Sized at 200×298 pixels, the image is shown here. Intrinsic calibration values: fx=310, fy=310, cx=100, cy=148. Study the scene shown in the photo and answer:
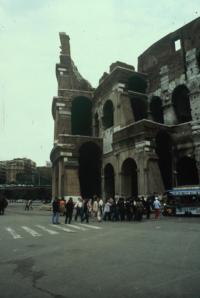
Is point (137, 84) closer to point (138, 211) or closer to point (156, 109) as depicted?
point (156, 109)

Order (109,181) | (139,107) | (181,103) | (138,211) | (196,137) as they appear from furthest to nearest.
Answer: (109,181)
(139,107)
(181,103)
(196,137)
(138,211)

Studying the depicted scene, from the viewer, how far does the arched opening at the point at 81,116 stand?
1395 inches

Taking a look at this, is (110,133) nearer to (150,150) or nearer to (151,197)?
(150,150)

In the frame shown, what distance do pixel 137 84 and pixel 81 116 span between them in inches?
325

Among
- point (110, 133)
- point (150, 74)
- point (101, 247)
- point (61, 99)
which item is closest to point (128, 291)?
point (101, 247)

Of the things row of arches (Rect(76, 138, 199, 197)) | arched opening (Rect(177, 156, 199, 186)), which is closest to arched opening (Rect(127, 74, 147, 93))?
row of arches (Rect(76, 138, 199, 197))

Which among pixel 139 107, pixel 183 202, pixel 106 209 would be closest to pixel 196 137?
pixel 183 202

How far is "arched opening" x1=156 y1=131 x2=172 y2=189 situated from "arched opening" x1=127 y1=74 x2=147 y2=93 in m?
6.69

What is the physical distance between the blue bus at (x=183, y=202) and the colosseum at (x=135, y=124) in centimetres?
218

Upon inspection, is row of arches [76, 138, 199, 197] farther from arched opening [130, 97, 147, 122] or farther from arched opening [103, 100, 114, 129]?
arched opening [130, 97, 147, 122]

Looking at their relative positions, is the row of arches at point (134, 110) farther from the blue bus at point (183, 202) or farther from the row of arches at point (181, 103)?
the blue bus at point (183, 202)

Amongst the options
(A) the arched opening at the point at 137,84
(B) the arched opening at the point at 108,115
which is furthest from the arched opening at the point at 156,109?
(B) the arched opening at the point at 108,115

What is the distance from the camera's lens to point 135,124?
24953mm

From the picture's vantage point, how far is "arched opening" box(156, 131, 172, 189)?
2628 centimetres
